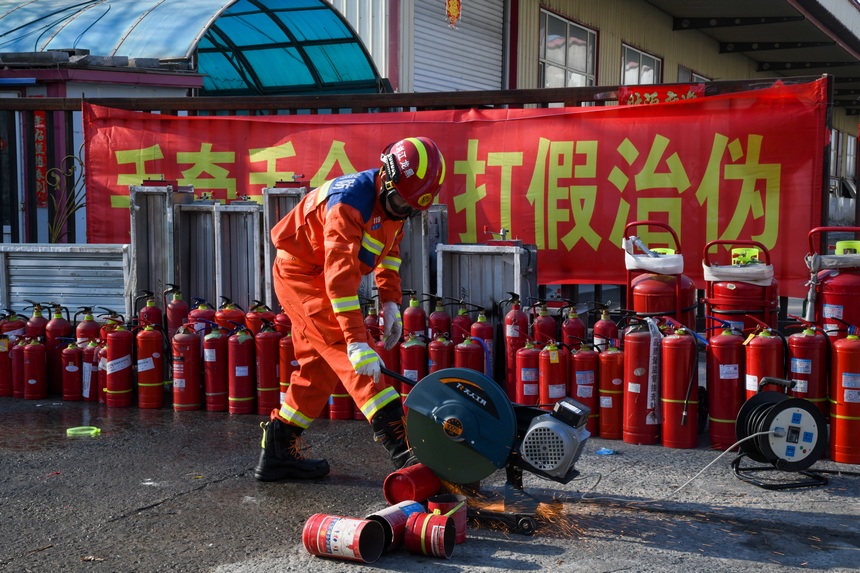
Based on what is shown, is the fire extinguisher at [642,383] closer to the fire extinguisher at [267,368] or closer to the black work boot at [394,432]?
the black work boot at [394,432]

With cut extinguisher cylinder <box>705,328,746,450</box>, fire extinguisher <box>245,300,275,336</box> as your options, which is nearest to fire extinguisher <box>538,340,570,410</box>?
cut extinguisher cylinder <box>705,328,746,450</box>

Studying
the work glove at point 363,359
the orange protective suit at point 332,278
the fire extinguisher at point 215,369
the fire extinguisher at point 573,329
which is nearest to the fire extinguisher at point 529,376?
the fire extinguisher at point 573,329

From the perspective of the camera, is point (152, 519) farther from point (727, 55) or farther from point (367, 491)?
point (727, 55)

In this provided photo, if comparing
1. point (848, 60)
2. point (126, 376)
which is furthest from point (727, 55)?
point (126, 376)

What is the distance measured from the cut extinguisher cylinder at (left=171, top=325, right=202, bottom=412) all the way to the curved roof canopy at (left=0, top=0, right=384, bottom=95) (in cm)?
730

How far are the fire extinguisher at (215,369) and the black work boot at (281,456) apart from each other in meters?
2.06

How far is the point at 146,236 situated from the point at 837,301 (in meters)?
6.20

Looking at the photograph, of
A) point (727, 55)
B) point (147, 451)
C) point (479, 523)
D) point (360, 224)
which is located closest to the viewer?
point (479, 523)

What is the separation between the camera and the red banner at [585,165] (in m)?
8.20

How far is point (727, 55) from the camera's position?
29.5m

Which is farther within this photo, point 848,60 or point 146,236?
point 848,60

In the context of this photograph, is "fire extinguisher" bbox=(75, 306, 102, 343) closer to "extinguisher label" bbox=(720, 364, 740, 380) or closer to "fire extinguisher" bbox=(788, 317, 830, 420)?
"extinguisher label" bbox=(720, 364, 740, 380)

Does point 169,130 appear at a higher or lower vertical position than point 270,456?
higher

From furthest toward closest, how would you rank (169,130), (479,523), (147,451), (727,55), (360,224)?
(727,55) < (169,130) < (147,451) < (360,224) < (479,523)
